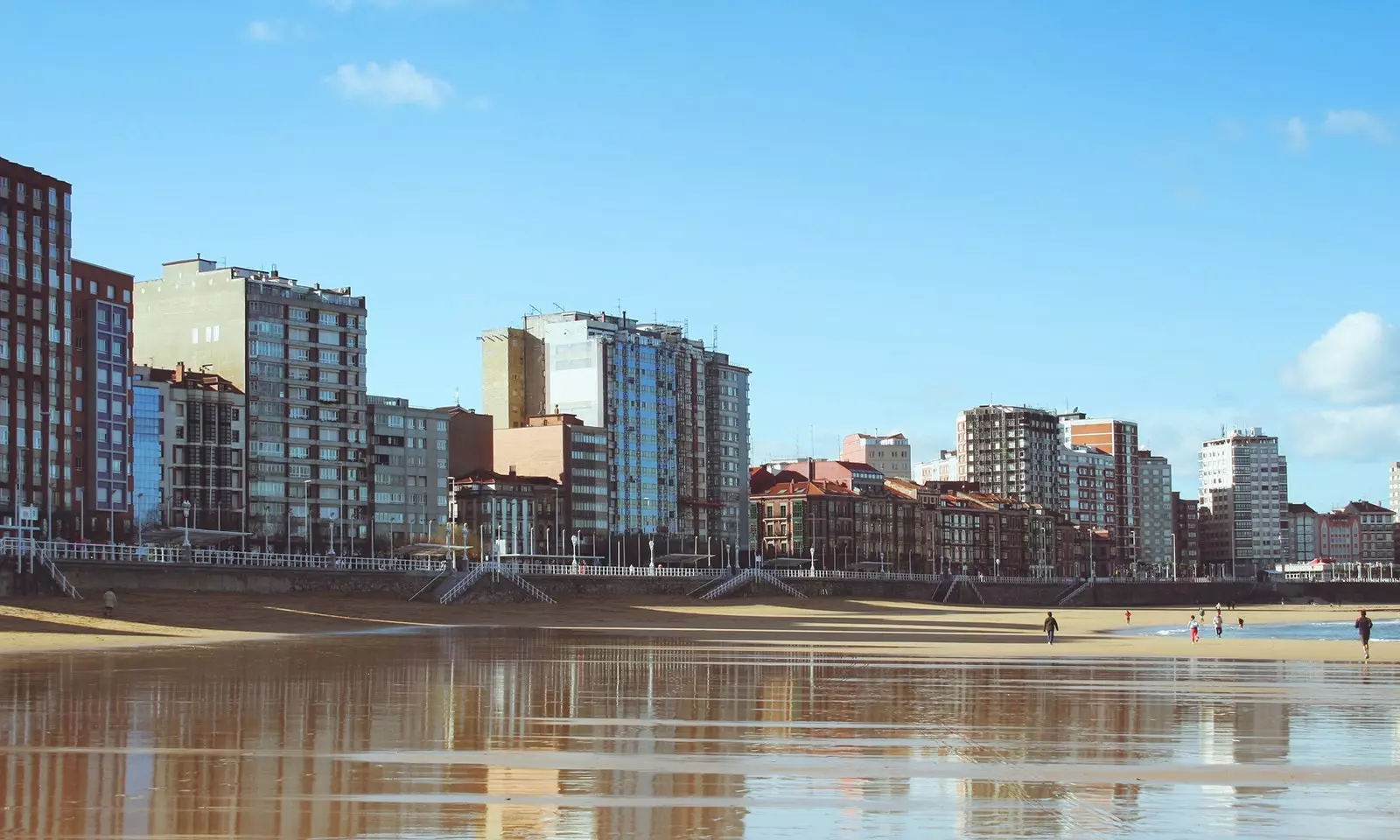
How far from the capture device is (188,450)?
157875mm

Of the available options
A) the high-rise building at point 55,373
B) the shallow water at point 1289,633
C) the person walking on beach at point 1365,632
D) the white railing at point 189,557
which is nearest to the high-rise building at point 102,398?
the high-rise building at point 55,373

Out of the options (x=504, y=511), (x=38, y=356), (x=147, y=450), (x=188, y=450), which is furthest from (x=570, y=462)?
(x=38, y=356)

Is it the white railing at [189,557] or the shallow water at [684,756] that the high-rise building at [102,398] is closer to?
the white railing at [189,557]

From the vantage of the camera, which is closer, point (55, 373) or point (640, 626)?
point (640, 626)

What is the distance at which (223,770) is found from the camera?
2053 cm

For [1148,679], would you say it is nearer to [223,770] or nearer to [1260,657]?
[1260,657]

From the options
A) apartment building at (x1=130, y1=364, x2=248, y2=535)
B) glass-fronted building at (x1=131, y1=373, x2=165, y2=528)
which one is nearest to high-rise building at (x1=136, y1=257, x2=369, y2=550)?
apartment building at (x1=130, y1=364, x2=248, y2=535)

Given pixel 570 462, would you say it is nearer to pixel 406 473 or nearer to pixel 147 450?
pixel 406 473

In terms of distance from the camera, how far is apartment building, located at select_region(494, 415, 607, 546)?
629 ft

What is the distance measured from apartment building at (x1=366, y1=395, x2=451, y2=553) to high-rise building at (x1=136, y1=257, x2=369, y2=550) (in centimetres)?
294

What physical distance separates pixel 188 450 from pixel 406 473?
2848 cm

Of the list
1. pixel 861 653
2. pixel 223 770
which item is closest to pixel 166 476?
pixel 861 653

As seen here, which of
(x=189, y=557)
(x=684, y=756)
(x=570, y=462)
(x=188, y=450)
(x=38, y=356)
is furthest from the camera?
(x=570, y=462)

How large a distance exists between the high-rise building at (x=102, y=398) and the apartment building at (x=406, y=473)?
34.3m
